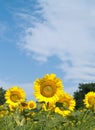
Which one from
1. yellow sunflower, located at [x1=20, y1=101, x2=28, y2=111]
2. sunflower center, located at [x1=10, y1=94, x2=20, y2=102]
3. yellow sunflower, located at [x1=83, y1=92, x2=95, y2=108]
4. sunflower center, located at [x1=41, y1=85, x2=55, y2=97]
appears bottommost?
sunflower center, located at [x1=41, y1=85, x2=55, y2=97]

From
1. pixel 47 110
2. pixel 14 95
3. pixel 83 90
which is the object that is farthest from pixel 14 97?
pixel 83 90

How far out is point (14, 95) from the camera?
1043 cm

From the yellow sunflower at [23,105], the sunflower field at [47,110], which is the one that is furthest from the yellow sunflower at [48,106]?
the yellow sunflower at [23,105]

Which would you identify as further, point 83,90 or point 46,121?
point 83,90

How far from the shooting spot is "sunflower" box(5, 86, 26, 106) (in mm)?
10209

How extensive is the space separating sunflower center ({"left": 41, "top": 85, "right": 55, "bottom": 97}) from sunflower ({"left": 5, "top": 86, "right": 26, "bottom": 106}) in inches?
80.9

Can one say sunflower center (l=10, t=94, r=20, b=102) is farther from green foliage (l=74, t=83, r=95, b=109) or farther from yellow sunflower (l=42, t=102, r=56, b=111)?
green foliage (l=74, t=83, r=95, b=109)

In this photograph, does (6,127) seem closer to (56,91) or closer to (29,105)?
(56,91)

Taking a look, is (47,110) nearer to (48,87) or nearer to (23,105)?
(48,87)

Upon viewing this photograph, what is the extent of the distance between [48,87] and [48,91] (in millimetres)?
94

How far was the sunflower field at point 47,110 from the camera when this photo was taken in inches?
319

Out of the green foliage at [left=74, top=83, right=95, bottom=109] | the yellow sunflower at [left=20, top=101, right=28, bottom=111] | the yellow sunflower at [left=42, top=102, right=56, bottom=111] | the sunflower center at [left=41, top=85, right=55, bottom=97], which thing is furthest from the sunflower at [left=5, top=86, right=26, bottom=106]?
the green foliage at [left=74, top=83, right=95, bottom=109]

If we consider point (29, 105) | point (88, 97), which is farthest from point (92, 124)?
point (29, 105)

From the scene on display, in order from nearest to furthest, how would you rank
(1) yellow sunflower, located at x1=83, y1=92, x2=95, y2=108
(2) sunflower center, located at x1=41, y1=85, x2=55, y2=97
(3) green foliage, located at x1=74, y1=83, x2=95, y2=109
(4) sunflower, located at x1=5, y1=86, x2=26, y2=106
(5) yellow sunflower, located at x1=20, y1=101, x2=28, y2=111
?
(2) sunflower center, located at x1=41, y1=85, x2=55, y2=97
(4) sunflower, located at x1=5, y1=86, x2=26, y2=106
(5) yellow sunflower, located at x1=20, y1=101, x2=28, y2=111
(1) yellow sunflower, located at x1=83, y1=92, x2=95, y2=108
(3) green foliage, located at x1=74, y1=83, x2=95, y2=109
